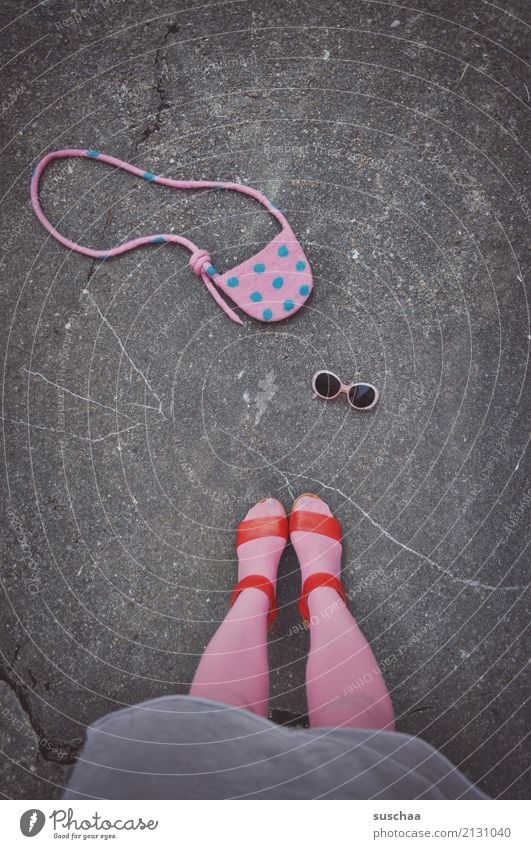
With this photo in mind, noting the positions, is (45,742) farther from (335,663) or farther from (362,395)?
(362,395)

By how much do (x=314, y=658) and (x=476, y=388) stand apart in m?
0.84

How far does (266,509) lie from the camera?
1.56m

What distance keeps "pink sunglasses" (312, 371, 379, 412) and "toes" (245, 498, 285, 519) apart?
32 centimetres

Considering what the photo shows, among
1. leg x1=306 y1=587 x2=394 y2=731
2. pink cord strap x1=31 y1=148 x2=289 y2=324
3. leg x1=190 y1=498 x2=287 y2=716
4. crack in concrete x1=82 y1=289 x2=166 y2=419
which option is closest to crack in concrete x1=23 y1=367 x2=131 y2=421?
crack in concrete x1=82 y1=289 x2=166 y2=419

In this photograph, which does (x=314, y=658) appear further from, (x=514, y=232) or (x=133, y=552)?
(x=514, y=232)

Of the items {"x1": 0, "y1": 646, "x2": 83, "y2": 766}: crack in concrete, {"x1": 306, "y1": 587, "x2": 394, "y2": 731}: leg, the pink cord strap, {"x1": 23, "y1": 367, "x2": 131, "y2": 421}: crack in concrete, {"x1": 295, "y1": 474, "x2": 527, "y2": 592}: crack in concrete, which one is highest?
the pink cord strap

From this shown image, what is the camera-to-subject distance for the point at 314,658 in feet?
4.62

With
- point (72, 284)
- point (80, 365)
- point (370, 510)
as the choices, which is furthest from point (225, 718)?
point (72, 284)

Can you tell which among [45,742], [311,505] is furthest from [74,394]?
[45,742]

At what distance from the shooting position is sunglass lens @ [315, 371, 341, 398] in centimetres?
156

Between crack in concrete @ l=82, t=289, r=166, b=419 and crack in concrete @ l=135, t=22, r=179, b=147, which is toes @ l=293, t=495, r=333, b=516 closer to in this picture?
crack in concrete @ l=82, t=289, r=166, b=419

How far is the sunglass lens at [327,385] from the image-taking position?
5.11ft

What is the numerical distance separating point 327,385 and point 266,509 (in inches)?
14.9

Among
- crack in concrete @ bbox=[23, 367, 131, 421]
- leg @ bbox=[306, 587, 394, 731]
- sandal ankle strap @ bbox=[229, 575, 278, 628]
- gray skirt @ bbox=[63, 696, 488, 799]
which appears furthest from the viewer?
crack in concrete @ bbox=[23, 367, 131, 421]
